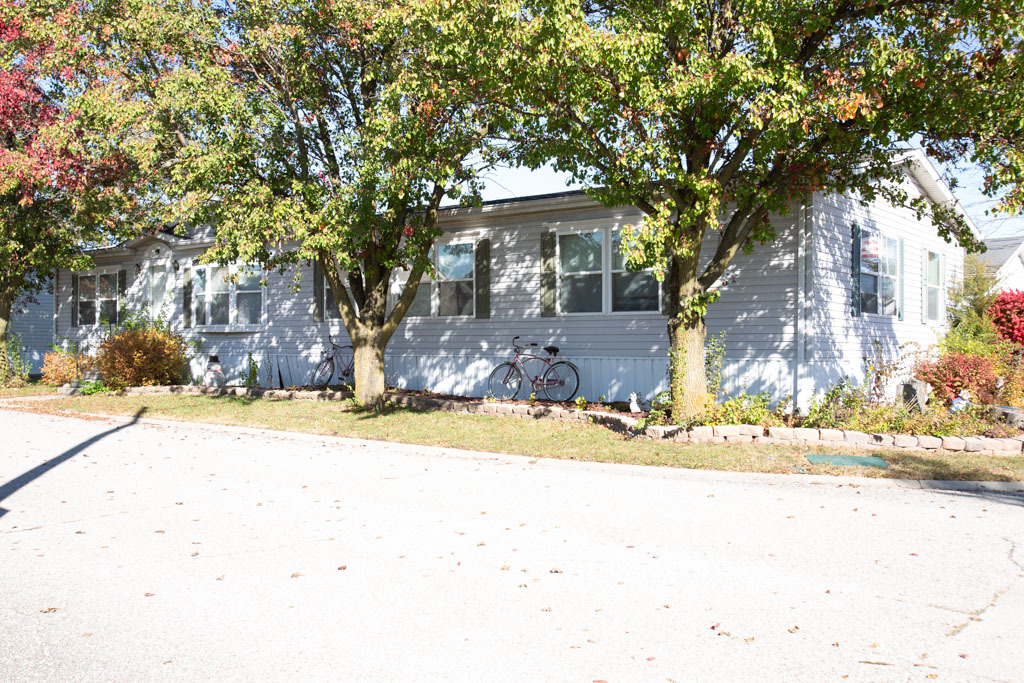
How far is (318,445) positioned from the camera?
1105cm

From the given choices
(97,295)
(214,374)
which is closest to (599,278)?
(214,374)

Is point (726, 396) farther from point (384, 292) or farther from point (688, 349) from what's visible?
point (384, 292)

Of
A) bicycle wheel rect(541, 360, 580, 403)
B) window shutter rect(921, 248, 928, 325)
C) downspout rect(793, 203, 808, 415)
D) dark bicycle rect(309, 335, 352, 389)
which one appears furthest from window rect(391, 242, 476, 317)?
window shutter rect(921, 248, 928, 325)

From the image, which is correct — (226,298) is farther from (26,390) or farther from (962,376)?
(962,376)

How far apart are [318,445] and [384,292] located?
4.09m

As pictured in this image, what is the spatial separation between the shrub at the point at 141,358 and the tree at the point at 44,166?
8.17 feet

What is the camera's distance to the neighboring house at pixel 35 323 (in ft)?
92.7

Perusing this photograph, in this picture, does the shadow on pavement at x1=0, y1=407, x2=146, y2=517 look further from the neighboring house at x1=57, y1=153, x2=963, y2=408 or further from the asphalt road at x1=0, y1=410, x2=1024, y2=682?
the neighboring house at x1=57, y1=153, x2=963, y2=408

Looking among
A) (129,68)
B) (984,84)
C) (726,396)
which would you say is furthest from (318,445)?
(984,84)

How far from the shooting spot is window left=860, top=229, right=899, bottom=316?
13852 millimetres

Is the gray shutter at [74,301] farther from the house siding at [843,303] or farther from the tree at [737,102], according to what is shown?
the house siding at [843,303]

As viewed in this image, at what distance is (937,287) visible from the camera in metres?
16.6

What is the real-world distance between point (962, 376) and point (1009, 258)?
17.1 m

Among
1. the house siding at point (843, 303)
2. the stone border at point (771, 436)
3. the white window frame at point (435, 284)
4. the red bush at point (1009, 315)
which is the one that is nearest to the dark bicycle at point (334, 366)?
the white window frame at point (435, 284)
